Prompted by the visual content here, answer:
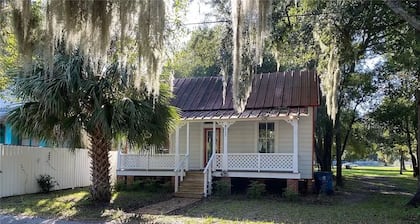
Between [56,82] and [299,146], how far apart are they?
908 cm

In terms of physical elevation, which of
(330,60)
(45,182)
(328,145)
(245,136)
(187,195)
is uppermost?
(330,60)

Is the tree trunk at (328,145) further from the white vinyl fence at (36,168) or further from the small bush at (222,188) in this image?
the white vinyl fence at (36,168)

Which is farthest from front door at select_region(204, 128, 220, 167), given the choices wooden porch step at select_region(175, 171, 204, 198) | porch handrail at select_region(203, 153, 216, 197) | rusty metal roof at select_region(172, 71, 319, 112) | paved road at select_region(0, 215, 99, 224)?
paved road at select_region(0, 215, 99, 224)

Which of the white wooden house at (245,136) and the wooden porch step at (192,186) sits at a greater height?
the white wooden house at (245,136)

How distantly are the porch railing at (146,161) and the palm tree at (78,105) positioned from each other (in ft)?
16.3

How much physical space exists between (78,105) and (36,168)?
4744 millimetres

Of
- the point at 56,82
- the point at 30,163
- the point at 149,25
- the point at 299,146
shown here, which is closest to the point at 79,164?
the point at 30,163

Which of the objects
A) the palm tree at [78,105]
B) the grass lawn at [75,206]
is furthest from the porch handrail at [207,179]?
the palm tree at [78,105]

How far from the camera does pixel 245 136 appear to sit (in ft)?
55.1

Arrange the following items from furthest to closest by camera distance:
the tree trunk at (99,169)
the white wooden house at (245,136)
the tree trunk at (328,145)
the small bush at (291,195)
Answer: the tree trunk at (328,145) → the white wooden house at (245,136) → the small bush at (291,195) → the tree trunk at (99,169)

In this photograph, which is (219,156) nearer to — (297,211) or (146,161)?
(146,161)

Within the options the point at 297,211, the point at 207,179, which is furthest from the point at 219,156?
the point at 297,211

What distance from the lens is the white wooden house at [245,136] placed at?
14.8 meters

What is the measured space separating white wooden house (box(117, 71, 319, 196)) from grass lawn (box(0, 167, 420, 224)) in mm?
1280
